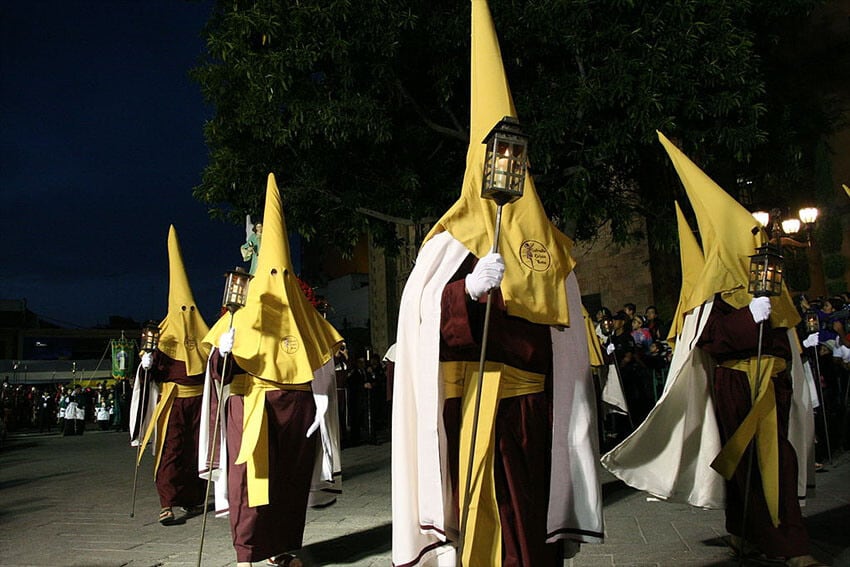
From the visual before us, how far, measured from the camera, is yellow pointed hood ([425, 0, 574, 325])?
10.5 ft

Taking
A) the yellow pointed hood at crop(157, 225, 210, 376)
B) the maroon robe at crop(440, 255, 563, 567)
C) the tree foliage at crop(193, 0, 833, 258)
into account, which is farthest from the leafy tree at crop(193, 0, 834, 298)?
the maroon robe at crop(440, 255, 563, 567)

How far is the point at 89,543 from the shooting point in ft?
21.0

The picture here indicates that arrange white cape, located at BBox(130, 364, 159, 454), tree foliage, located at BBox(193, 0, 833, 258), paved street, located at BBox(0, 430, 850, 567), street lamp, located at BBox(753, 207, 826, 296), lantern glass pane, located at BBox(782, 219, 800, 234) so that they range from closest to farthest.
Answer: paved street, located at BBox(0, 430, 850, 567)
street lamp, located at BBox(753, 207, 826, 296)
white cape, located at BBox(130, 364, 159, 454)
tree foliage, located at BBox(193, 0, 833, 258)
lantern glass pane, located at BBox(782, 219, 800, 234)

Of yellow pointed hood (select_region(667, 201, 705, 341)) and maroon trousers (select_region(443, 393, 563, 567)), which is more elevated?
yellow pointed hood (select_region(667, 201, 705, 341))

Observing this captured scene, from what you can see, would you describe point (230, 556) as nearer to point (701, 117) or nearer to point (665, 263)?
point (701, 117)

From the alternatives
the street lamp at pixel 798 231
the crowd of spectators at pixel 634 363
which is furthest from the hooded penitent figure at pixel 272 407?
the crowd of spectators at pixel 634 363

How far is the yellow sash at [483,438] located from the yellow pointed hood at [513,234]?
309 mm

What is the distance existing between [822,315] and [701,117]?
11.2 ft

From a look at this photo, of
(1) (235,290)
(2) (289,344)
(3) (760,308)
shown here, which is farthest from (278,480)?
(3) (760,308)

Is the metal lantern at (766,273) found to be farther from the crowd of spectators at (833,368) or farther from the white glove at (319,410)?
the crowd of spectators at (833,368)

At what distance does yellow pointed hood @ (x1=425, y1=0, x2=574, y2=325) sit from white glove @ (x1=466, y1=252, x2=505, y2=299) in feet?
0.60

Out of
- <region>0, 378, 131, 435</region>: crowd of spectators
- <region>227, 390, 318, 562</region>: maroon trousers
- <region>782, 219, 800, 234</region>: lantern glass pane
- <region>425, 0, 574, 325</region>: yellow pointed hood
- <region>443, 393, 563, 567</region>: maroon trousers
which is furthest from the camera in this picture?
<region>0, 378, 131, 435</region>: crowd of spectators

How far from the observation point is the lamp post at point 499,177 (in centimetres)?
299

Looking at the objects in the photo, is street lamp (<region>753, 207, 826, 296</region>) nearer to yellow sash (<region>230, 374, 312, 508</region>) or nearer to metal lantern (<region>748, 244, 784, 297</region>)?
metal lantern (<region>748, 244, 784, 297</region>)
